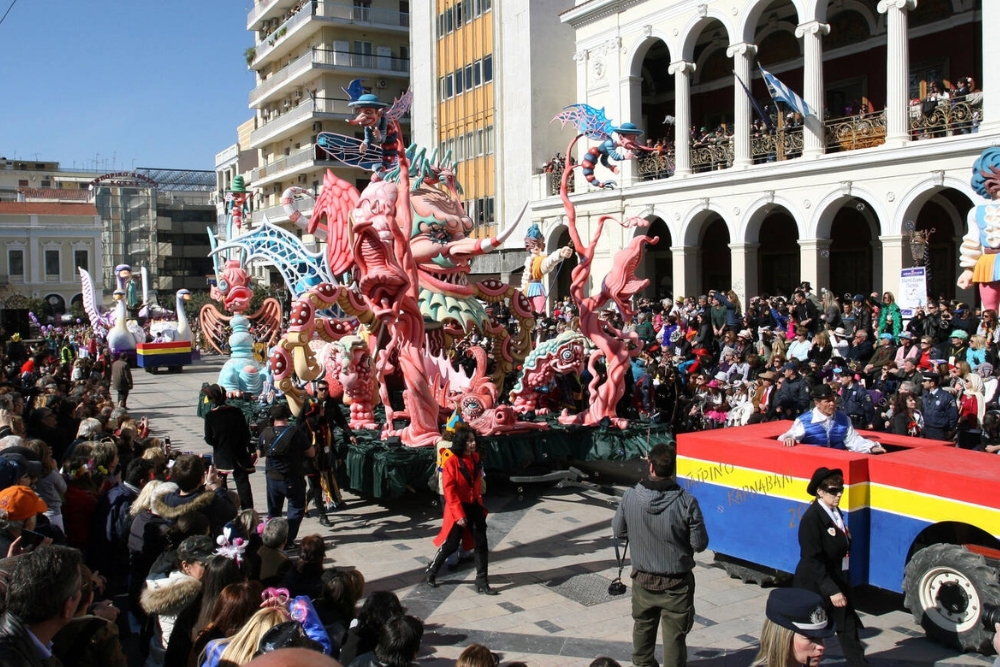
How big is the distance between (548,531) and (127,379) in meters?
11.4

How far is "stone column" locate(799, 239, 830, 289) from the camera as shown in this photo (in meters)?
21.4

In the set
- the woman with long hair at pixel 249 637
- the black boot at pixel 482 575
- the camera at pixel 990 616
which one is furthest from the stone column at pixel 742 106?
the woman with long hair at pixel 249 637

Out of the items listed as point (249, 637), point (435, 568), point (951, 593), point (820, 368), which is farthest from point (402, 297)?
point (249, 637)

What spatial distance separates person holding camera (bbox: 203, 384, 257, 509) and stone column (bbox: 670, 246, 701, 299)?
18061mm

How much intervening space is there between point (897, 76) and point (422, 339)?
14.1 m

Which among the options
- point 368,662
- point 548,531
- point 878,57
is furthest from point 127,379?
point 878,57

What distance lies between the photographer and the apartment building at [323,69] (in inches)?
1748

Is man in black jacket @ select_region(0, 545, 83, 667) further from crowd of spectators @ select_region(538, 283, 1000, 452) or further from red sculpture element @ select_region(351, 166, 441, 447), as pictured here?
crowd of spectators @ select_region(538, 283, 1000, 452)

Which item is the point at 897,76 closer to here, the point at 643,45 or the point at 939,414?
the point at 643,45

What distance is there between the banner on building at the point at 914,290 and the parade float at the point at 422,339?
6.31m

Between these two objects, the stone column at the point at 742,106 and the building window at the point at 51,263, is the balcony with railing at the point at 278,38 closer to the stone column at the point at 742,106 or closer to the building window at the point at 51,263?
the building window at the point at 51,263

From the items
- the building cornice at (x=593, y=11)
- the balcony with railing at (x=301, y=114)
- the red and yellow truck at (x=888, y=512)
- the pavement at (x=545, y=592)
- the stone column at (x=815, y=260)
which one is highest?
the balcony with railing at (x=301, y=114)

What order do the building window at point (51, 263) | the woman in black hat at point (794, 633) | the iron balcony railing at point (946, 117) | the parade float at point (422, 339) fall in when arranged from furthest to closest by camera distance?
the building window at point (51, 263)
the iron balcony railing at point (946, 117)
the parade float at point (422, 339)
the woman in black hat at point (794, 633)

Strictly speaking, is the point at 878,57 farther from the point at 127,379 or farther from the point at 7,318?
the point at 7,318
